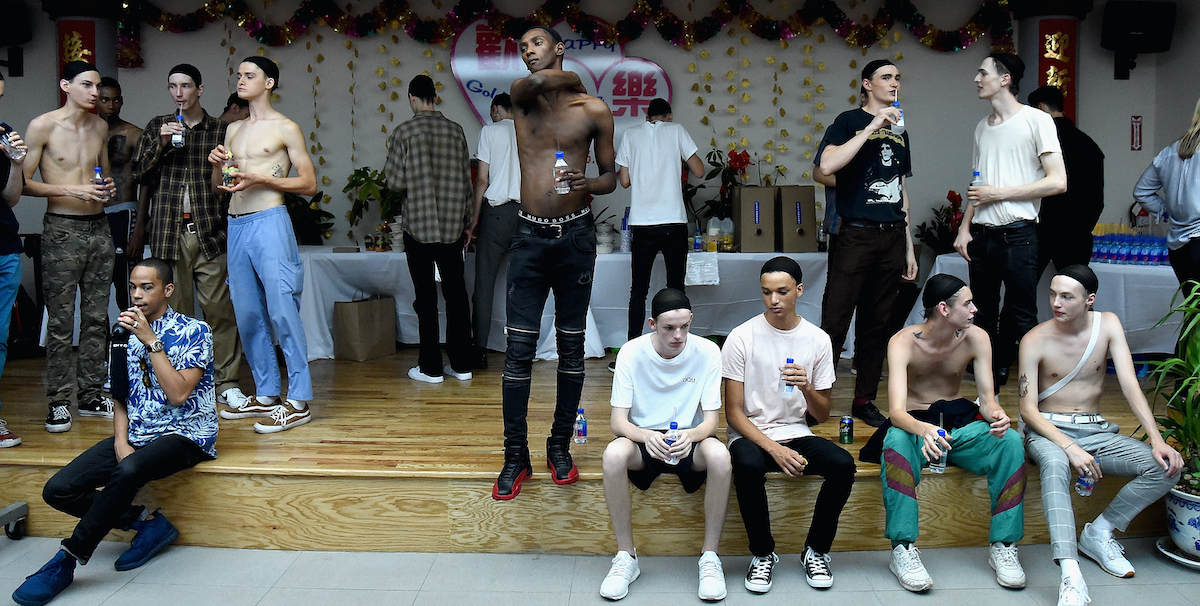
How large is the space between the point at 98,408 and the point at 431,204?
1838mm

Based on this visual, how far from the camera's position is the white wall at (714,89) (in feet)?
23.1

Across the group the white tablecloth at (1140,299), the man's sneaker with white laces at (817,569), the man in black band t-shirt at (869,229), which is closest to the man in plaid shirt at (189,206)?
the man's sneaker with white laces at (817,569)

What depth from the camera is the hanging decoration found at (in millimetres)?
6949

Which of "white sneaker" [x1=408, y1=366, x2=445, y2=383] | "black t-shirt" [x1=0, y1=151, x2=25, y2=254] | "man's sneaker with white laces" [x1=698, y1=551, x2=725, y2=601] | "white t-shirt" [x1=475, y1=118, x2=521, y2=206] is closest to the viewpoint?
"man's sneaker with white laces" [x1=698, y1=551, x2=725, y2=601]

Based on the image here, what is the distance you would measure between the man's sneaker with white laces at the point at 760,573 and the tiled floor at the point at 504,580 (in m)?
0.03

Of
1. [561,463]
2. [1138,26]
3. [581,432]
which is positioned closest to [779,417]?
[561,463]

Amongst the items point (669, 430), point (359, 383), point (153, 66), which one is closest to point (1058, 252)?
point (669, 430)

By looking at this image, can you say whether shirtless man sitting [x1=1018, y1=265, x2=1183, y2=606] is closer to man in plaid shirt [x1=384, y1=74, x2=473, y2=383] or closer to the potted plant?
the potted plant

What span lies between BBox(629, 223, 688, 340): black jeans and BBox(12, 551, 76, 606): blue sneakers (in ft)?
10.0

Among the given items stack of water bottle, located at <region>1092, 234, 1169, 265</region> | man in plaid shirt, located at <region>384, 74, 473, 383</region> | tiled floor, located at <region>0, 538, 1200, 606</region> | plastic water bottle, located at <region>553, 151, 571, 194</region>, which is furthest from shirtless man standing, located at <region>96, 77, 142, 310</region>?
stack of water bottle, located at <region>1092, 234, 1169, 265</region>

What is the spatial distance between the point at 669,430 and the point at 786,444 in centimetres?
47

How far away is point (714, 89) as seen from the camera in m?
7.18

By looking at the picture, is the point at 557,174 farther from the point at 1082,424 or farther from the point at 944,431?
the point at 1082,424

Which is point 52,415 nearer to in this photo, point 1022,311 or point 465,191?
point 465,191
